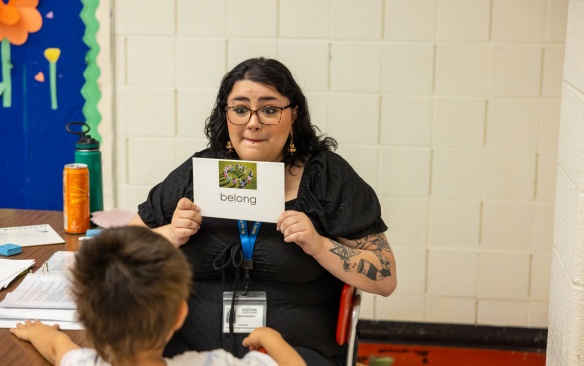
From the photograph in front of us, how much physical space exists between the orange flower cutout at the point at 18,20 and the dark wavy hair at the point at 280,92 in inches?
57.1

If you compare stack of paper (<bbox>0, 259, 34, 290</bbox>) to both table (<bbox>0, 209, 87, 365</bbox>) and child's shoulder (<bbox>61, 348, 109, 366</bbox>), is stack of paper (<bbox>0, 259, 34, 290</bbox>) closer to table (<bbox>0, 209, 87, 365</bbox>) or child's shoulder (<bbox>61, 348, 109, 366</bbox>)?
table (<bbox>0, 209, 87, 365</bbox>)

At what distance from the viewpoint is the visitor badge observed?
2229mm

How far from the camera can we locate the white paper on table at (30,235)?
8.45 ft

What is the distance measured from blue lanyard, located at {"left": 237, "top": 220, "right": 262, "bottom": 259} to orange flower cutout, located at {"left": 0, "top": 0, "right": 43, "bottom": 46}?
1.83 m

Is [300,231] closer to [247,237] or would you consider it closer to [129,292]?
[247,237]

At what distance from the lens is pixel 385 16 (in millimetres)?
3525

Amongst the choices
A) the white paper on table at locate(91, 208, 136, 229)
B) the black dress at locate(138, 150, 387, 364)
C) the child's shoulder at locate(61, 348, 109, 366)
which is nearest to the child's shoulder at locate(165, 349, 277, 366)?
the child's shoulder at locate(61, 348, 109, 366)

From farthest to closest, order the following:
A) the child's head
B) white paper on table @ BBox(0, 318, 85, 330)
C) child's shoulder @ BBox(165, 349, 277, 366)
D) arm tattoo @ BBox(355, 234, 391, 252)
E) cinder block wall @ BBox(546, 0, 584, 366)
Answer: arm tattoo @ BBox(355, 234, 391, 252) → cinder block wall @ BBox(546, 0, 584, 366) → white paper on table @ BBox(0, 318, 85, 330) → child's shoulder @ BBox(165, 349, 277, 366) → the child's head

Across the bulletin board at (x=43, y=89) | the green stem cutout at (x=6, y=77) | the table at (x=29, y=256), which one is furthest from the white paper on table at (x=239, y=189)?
the green stem cutout at (x=6, y=77)

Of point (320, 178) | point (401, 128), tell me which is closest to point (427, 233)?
point (401, 128)

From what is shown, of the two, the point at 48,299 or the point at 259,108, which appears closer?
the point at 48,299

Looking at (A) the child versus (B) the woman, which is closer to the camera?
(A) the child

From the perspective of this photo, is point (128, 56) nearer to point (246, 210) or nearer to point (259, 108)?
point (259, 108)

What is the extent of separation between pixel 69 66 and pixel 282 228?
1861mm
